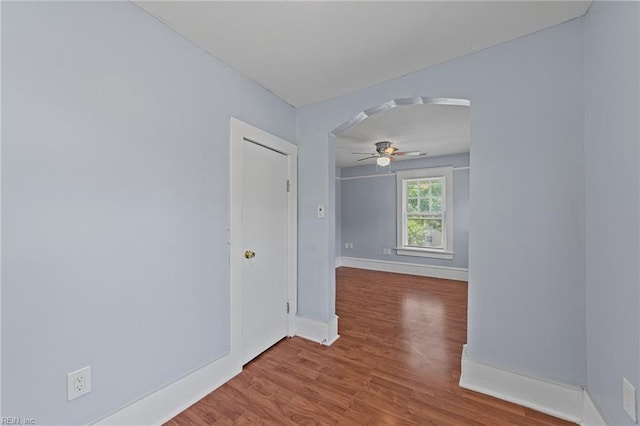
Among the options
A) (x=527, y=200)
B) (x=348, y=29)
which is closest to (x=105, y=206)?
(x=348, y=29)

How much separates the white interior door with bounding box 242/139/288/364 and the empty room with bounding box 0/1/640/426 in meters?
0.02

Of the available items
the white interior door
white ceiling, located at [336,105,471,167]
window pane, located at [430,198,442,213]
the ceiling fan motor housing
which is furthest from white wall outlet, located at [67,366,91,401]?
window pane, located at [430,198,442,213]

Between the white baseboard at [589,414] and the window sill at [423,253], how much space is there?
3.61 metres

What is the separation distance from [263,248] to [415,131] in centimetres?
274

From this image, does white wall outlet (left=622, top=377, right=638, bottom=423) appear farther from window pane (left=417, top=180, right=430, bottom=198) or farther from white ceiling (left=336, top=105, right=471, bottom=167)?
window pane (left=417, top=180, right=430, bottom=198)

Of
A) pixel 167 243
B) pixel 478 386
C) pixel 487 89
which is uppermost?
pixel 487 89

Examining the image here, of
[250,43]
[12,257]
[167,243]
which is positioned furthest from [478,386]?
[250,43]

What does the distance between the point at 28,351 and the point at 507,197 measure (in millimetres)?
2714

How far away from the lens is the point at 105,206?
1.31 m

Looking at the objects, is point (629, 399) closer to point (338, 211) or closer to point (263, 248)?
point (263, 248)

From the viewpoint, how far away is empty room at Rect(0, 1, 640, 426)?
1121 mm

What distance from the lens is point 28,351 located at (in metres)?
1.08

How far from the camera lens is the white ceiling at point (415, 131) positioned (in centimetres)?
297

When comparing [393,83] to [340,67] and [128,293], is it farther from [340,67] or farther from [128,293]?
[128,293]
